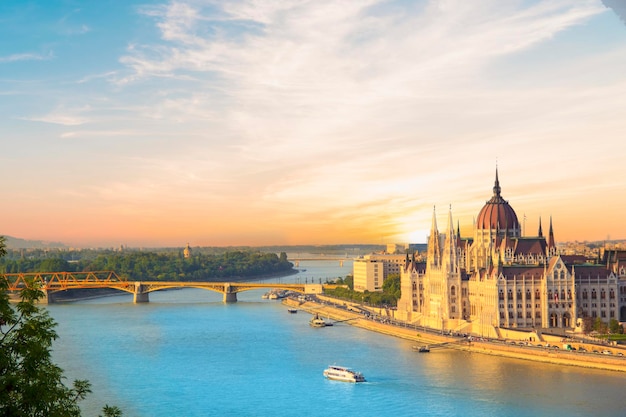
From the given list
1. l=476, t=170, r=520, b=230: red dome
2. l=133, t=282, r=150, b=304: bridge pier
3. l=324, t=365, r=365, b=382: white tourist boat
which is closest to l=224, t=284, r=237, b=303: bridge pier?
l=133, t=282, r=150, b=304: bridge pier

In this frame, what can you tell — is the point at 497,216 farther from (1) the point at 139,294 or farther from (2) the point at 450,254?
(1) the point at 139,294

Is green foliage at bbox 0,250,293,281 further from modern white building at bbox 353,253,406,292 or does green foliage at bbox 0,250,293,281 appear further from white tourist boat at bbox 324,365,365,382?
white tourist boat at bbox 324,365,365,382

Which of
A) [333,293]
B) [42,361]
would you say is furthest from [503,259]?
[42,361]

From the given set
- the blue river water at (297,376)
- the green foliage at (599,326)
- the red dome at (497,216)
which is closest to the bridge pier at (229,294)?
the blue river water at (297,376)

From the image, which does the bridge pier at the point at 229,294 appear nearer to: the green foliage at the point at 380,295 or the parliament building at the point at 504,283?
the green foliage at the point at 380,295

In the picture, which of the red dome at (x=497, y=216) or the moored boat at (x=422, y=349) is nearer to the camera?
the moored boat at (x=422, y=349)

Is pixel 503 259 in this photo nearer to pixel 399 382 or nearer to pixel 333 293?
pixel 399 382
